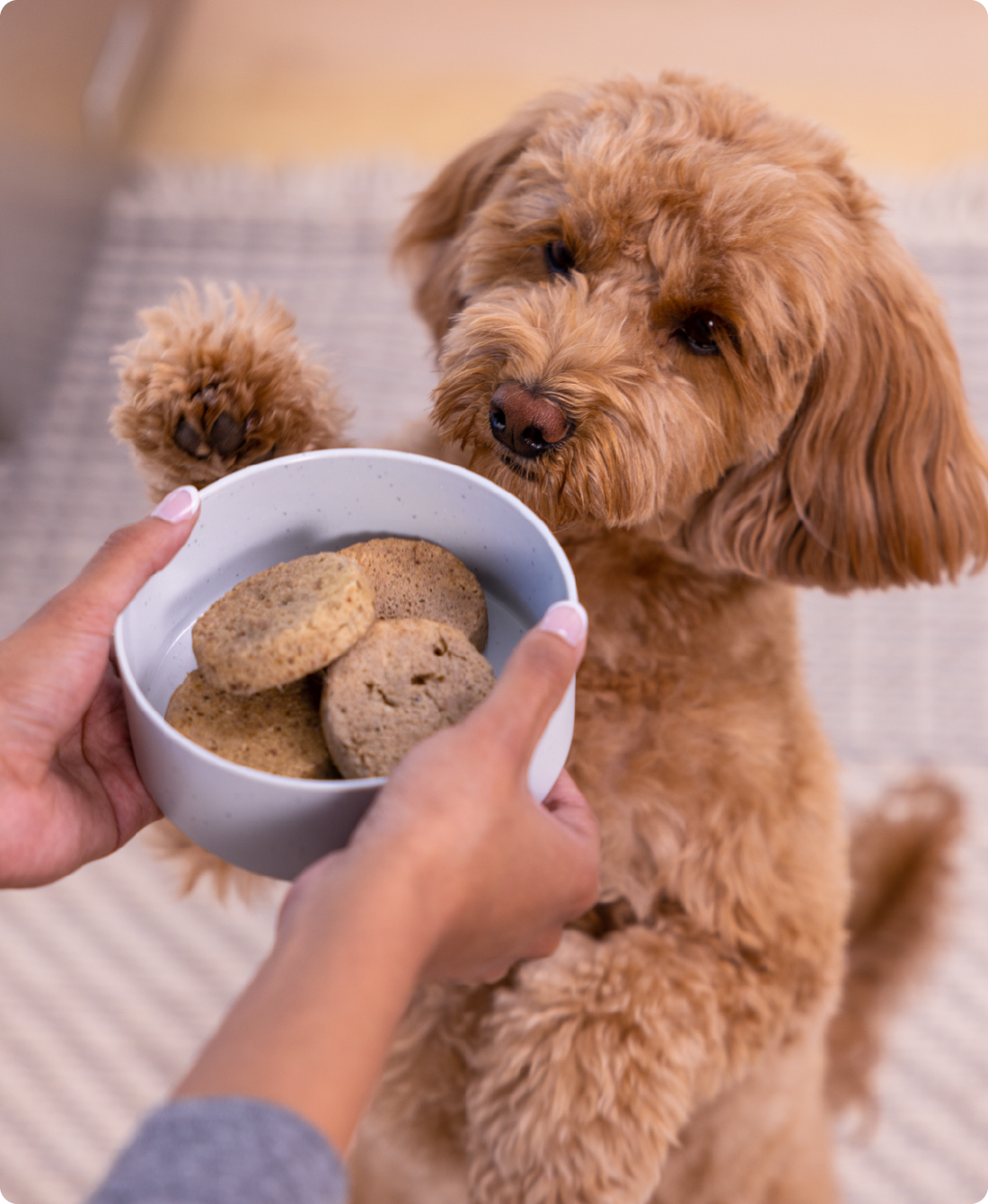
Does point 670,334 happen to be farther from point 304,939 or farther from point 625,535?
point 304,939

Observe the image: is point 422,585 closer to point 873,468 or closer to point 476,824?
point 476,824

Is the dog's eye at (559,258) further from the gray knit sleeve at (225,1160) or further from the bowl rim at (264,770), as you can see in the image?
the gray knit sleeve at (225,1160)

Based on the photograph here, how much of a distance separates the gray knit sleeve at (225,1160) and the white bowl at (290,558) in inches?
7.6

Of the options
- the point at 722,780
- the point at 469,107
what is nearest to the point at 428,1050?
the point at 722,780

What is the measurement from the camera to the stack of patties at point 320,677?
2.69 ft

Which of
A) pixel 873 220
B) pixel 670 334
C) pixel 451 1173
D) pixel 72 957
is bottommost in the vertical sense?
pixel 72 957

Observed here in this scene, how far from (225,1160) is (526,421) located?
0.60 meters

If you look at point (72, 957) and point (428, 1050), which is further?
point (72, 957)

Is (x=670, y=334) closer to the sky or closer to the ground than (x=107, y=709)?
closer to the sky

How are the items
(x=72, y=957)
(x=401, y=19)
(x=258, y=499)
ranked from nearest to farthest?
(x=258, y=499)
(x=72, y=957)
(x=401, y=19)

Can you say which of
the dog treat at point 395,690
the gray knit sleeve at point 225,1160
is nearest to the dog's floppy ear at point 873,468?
the dog treat at point 395,690

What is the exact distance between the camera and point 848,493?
A: 1110 mm

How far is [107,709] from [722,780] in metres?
0.61

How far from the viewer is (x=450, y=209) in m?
1.36
